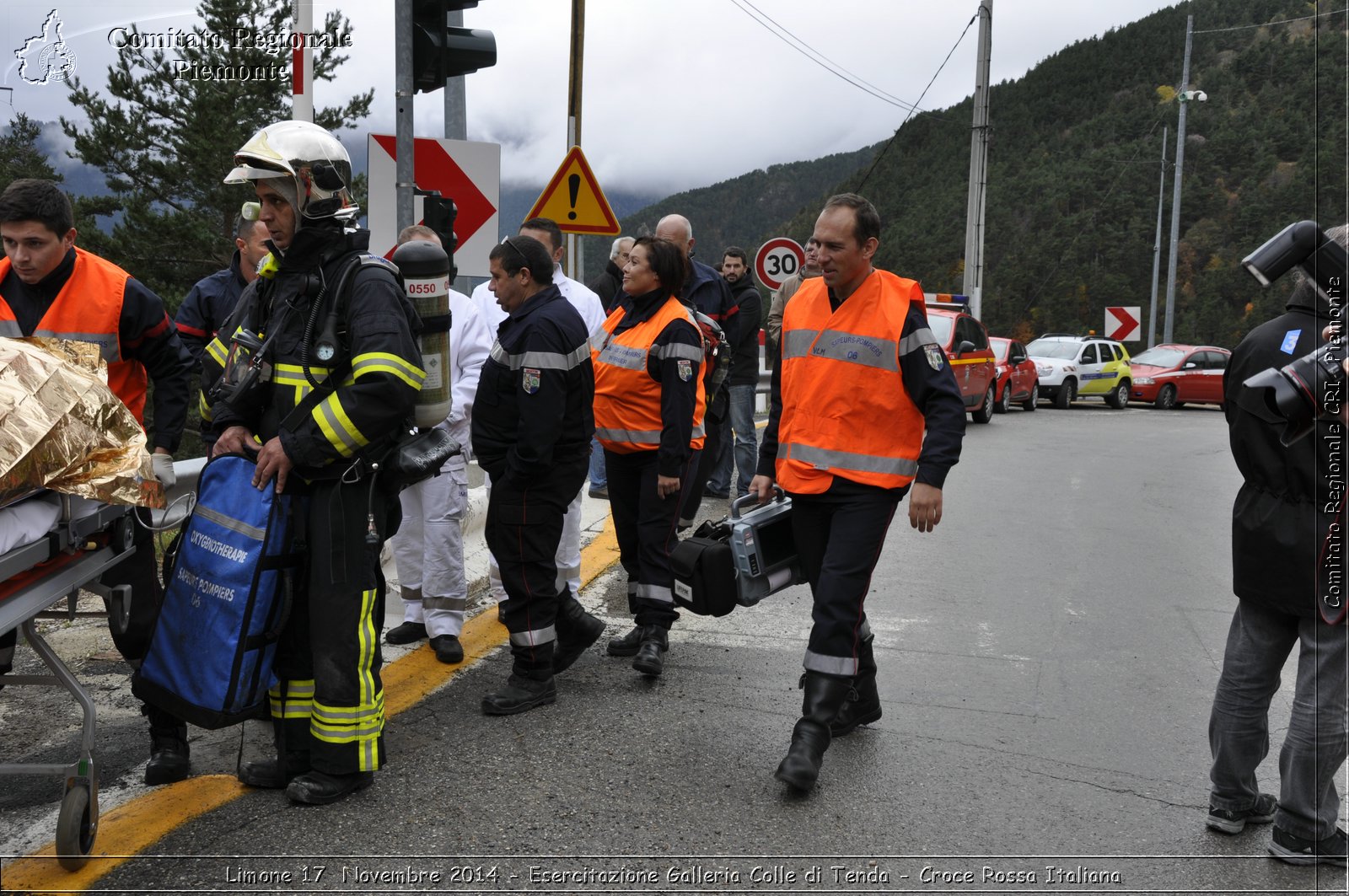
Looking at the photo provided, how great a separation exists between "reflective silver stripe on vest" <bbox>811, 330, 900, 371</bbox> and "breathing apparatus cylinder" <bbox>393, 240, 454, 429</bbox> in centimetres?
141

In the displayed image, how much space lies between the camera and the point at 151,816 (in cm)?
374

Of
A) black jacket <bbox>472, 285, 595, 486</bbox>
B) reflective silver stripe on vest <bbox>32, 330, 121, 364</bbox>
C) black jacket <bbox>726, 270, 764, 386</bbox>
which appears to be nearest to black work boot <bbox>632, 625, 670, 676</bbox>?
black jacket <bbox>472, 285, 595, 486</bbox>

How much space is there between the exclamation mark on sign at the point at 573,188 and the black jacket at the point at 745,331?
1.62 meters

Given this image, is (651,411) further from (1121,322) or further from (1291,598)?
(1121,322)

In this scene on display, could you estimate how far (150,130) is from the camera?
102 ft

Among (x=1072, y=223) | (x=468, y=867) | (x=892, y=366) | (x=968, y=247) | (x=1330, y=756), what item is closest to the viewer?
(x=468, y=867)

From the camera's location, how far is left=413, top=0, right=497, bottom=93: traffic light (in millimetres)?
7098

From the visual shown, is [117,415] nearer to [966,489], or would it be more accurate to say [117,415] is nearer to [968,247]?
[966,489]

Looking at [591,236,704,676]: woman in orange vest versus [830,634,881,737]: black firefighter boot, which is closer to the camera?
[830,634,881,737]: black firefighter boot

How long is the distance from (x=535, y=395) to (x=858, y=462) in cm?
137

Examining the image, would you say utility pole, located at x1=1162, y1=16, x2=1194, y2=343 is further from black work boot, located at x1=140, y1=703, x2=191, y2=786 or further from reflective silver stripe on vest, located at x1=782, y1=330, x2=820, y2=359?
black work boot, located at x1=140, y1=703, x2=191, y2=786

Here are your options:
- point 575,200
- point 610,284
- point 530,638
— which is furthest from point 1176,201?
point 530,638

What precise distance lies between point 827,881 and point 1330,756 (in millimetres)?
1631

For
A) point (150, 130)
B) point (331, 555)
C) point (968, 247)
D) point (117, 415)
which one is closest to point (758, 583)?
point (331, 555)
